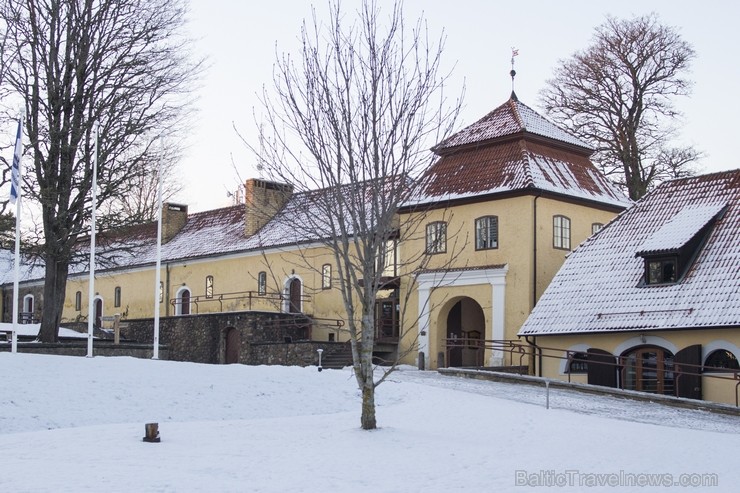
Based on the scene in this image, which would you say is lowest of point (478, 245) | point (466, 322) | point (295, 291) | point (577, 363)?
point (577, 363)

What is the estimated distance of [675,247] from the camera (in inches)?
1127

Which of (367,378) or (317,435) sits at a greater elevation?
(367,378)

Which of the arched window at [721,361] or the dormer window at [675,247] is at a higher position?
the dormer window at [675,247]

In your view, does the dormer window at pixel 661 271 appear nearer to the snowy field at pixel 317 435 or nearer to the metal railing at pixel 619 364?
the metal railing at pixel 619 364

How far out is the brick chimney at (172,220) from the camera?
52188 millimetres

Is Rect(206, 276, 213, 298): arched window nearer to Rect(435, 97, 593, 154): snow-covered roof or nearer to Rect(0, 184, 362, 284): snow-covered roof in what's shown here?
Rect(0, 184, 362, 284): snow-covered roof

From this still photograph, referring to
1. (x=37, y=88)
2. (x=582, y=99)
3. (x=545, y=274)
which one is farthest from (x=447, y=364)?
(x=37, y=88)

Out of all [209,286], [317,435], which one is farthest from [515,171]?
[317,435]

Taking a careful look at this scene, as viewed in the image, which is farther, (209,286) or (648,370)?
(209,286)

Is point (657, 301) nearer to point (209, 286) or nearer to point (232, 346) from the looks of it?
point (232, 346)

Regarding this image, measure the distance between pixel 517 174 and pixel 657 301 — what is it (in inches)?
305

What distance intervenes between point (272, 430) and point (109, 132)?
1464cm

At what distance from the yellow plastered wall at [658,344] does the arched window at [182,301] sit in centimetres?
2185

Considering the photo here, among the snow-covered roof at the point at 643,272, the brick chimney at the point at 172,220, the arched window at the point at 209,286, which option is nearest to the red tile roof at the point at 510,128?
the snow-covered roof at the point at 643,272
